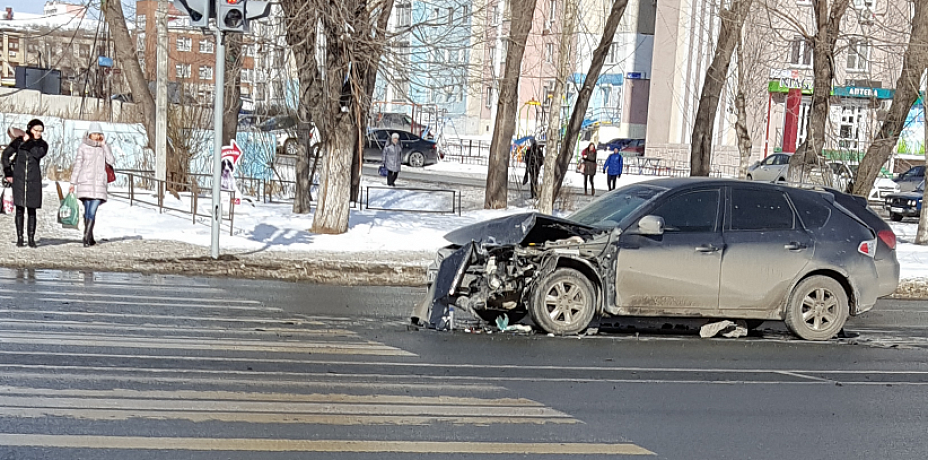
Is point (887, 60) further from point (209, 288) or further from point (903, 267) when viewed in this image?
point (209, 288)

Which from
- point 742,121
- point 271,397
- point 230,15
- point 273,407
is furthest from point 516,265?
point 742,121

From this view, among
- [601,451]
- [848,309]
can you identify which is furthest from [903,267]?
[601,451]

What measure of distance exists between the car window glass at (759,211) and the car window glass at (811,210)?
0.13 m

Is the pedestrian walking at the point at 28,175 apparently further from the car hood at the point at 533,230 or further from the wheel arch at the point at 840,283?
the wheel arch at the point at 840,283

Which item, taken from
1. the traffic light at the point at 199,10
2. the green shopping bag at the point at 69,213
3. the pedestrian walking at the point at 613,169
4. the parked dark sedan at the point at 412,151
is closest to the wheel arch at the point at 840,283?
the traffic light at the point at 199,10

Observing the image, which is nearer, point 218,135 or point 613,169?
point 218,135

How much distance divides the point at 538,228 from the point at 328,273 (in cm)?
497

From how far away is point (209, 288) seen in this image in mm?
12555

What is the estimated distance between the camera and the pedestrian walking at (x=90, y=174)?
15.1 metres

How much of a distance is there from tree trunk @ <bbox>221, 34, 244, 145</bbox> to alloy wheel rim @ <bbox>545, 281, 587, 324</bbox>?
9.79 metres

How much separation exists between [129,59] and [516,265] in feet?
56.6

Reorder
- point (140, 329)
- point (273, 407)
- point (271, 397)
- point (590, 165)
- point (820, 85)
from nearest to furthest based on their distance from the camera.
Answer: point (273, 407)
point (271, 397)
point (140, 329)
point (820, 85)
point (590, 165)

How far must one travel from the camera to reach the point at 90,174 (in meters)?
15.1

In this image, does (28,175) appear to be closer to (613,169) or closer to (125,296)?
(125,296)
